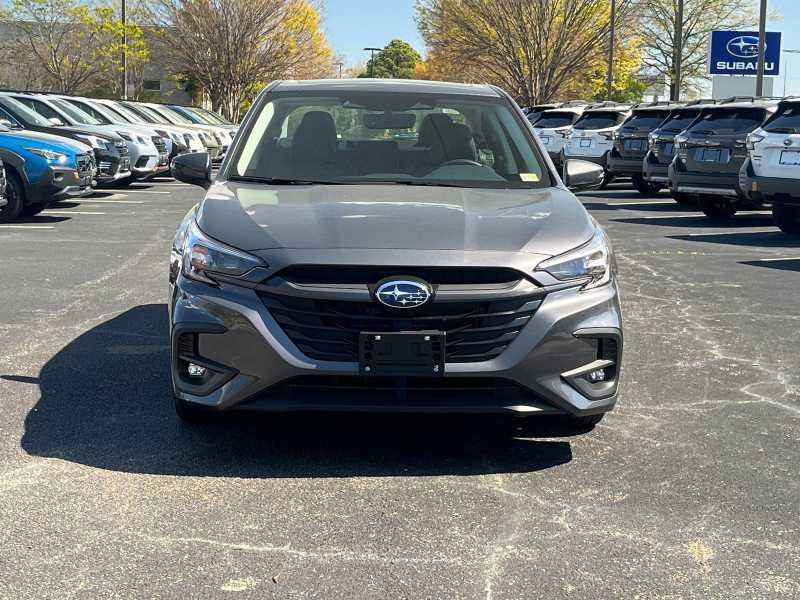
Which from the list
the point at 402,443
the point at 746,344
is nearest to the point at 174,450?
the point at 402,443

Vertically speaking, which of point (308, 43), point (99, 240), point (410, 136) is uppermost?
point (308, 43)

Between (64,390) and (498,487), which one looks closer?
(498,487)

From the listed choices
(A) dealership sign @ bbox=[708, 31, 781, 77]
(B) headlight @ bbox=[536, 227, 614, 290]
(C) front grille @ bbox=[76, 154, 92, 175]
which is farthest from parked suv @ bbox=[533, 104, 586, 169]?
(A) dealership sign @ bbox=[708, 31, 781, 77]

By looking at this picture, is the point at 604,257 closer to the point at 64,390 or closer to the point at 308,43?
the point at 64,390

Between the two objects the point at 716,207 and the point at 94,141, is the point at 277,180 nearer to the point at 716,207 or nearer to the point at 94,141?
the point at 716,207

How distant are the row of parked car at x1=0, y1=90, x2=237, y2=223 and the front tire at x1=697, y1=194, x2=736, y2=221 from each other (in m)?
7.10

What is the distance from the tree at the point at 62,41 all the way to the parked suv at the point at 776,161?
134 ft

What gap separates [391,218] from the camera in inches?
180

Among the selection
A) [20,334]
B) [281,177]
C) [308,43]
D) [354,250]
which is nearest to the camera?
[354,250]

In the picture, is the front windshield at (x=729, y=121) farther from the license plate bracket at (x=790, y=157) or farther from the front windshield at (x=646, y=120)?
the front windshield at (x=646, y=120)

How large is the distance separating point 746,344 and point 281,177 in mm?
3265

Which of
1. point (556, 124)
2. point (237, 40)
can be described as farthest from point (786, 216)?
point (237, 40)

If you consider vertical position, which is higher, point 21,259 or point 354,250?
point 354,250

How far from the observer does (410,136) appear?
588 centimetres
